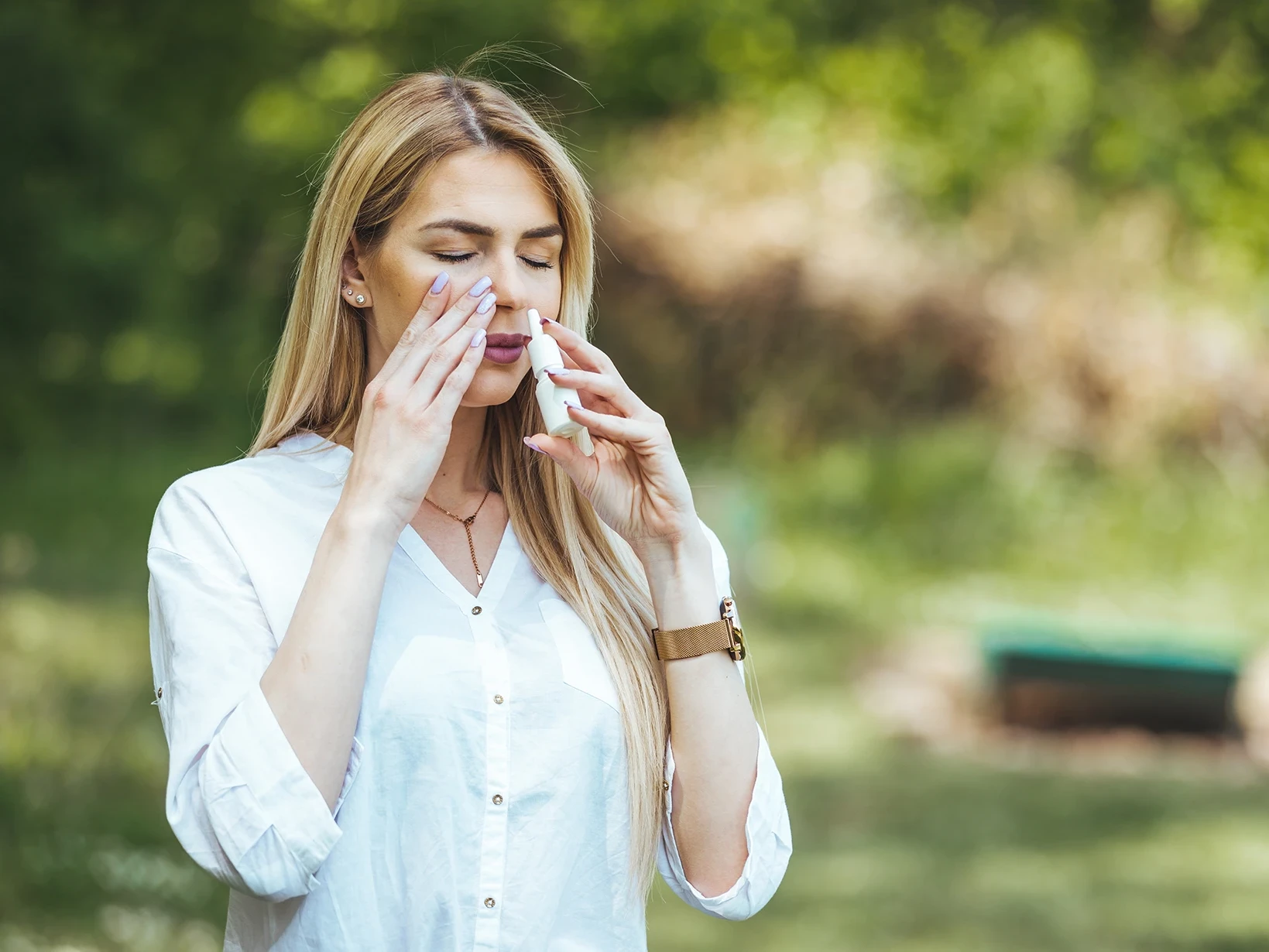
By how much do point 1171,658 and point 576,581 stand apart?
18.4 feet

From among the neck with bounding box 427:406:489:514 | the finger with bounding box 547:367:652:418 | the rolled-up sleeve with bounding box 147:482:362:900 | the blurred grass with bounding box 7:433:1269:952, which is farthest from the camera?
the blurred grass with bounding box 7:433:1269:952

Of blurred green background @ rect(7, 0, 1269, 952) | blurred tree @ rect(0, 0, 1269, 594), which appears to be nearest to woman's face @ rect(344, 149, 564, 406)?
blurred green background @ rect(7, 0, 1269, 952)

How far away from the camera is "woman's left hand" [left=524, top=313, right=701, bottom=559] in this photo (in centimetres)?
193

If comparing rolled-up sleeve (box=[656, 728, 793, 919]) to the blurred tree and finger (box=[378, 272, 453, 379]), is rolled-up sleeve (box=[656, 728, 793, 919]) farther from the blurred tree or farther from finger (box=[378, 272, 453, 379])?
the blurred tree

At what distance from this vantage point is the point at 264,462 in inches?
80.0

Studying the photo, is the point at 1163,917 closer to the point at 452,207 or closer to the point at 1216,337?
the point at 452,207

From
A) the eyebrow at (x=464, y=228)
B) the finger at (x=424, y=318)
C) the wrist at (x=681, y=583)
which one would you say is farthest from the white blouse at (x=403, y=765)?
the eyebrow at (x=464, y=228)

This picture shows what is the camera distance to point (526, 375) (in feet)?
7.30

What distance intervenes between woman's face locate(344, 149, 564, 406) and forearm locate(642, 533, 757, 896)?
0.35 meters

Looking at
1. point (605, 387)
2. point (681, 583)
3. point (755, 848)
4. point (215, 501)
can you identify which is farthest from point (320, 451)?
point (755, 848)

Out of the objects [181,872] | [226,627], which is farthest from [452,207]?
[181,872]

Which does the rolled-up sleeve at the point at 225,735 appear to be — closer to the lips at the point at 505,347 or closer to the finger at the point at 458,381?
the finger at the point at 458,381

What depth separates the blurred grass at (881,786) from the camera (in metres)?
4.91

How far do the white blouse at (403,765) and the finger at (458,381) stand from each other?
0.25m
